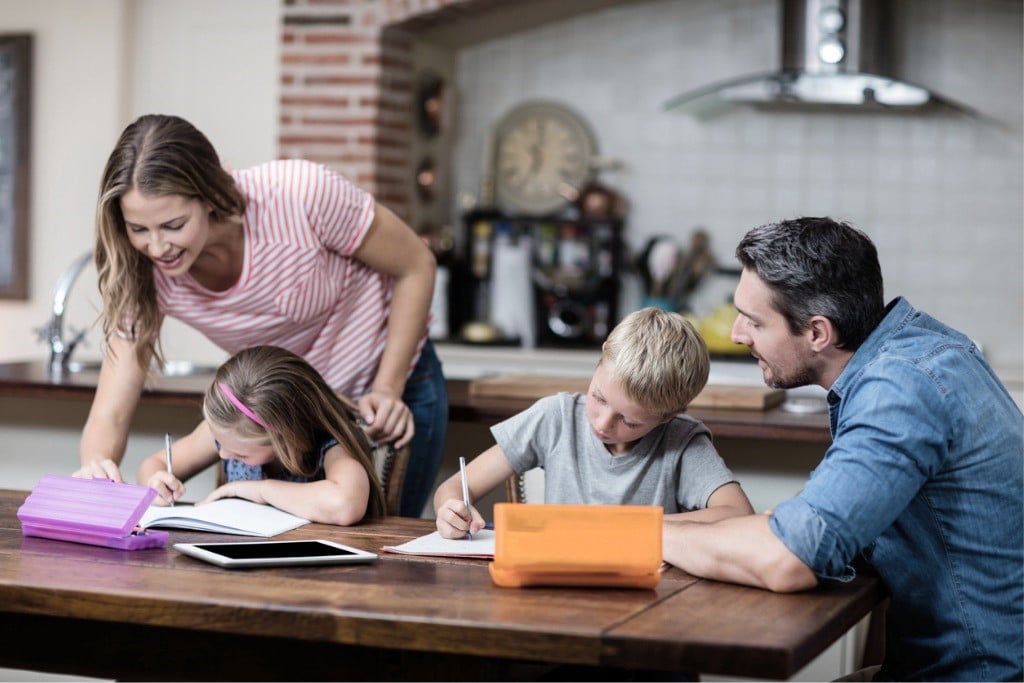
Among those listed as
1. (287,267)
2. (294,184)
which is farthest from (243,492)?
(294,184)

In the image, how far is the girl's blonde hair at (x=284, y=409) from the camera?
2312 millimetres

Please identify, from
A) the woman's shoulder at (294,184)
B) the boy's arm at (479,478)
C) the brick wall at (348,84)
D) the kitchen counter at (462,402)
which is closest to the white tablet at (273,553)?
the boy's arm at (479,478)

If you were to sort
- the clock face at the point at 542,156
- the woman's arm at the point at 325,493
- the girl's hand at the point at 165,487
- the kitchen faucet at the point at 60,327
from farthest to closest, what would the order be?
the clock face at the point at 542,156 < the kitchen faucet at the point at 60,327 < the girl's hand at the point at 165,487 < the woman's arm at the point at 325,493

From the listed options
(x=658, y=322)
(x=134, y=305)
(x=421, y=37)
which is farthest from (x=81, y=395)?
(x=421, y=37)

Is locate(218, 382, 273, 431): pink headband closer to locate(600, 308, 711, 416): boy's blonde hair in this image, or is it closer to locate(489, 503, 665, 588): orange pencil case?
locate(600, 308, 711, 416): boy's blonde hair

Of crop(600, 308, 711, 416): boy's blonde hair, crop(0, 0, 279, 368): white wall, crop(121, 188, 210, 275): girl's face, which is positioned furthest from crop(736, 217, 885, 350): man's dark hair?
crop(0, 0, 279, 368): white wall

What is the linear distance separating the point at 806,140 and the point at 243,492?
144 inches

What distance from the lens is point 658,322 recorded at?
209 centimetres

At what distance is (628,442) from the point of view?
224 cm

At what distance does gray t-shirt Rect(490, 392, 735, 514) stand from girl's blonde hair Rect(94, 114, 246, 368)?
2.21 feet

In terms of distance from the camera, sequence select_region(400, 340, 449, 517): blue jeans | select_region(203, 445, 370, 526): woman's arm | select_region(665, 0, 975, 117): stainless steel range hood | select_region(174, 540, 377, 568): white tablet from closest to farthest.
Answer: select_region(174, 540, 377, 568): white tablet → select_region(203, 445, 370, 526): woman's arm → select_region(400, 340, 449, 517): blue jeans → select_region(665, 0, 975, 117): stainless steel range hood

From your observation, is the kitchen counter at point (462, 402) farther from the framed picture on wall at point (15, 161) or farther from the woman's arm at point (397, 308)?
the framed picture on wall at point (15, 161)

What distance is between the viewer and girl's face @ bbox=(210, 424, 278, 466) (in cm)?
233

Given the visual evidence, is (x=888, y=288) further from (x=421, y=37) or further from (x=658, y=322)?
(x=658, y=322)
